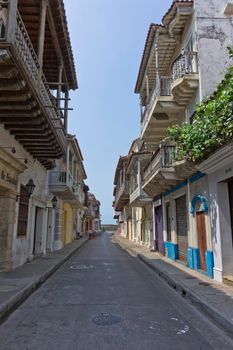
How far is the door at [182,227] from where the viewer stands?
13.8 meters

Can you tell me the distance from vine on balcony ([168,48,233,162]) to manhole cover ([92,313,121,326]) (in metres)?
4.90

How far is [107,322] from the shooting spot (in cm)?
564

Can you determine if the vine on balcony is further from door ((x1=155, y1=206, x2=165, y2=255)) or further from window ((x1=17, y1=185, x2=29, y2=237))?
door ((x1=155, y1=206, x2=165, y2=255))

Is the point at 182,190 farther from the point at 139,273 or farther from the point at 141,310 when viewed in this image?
the point at 141,310

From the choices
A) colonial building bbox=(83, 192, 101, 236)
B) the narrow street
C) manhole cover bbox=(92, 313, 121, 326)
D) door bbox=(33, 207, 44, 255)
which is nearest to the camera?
the narrow street

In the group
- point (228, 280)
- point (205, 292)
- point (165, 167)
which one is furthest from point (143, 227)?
point (205, 292)

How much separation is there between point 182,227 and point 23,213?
7.01 metres

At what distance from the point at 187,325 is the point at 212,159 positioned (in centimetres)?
488

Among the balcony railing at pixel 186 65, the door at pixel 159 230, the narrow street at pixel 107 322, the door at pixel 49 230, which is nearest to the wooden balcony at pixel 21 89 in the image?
the narrow street at pixel 107 322

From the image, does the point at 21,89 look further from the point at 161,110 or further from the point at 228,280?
the point at 161,110

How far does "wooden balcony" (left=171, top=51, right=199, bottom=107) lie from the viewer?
1171cm

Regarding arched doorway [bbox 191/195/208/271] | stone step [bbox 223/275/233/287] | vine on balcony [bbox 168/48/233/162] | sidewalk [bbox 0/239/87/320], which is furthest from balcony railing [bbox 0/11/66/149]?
stone step [bbox 223/275/233/287]

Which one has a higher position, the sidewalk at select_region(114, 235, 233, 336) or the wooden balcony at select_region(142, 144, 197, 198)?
the wooden balcony at select_region(142, 144, 197, 198)

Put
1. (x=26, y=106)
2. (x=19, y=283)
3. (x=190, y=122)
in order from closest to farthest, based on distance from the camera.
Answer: (x=26, y=106), (x=19, y=283), (x=190, y=122)
